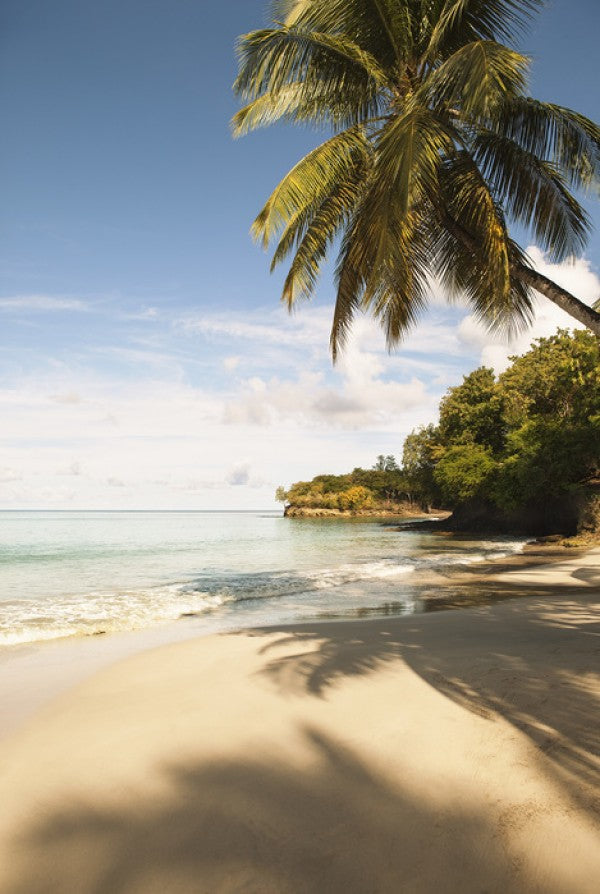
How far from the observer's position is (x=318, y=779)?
10.0 ft

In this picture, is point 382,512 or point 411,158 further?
point 382,512

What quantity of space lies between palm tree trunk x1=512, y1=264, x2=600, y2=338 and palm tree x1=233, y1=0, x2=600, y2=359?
0.06ft

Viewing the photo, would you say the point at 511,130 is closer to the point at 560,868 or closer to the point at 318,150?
the point at 318,150

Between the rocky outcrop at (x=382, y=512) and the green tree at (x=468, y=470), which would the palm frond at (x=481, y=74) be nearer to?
the green tree at (x=468, y=470)

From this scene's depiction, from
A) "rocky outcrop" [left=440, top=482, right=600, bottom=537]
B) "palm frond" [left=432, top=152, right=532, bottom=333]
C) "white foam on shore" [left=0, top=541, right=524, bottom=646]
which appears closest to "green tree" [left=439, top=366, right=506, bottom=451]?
"rocky outcrop" [left=440, top=482, right=600, bottom=537]

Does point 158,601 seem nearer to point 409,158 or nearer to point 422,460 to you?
point 409,158

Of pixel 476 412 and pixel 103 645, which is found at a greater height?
pixel 476 412

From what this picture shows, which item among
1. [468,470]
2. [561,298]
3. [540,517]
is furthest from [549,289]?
[468,470]

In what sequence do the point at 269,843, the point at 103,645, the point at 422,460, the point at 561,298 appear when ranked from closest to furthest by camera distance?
1. the point at 269,843
2. the point at 561,298
3. the point at 103,645
4. the point at 422,460

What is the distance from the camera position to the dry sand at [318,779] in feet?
7.54

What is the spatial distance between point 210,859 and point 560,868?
5.04 feet

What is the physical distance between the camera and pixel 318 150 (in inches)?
330

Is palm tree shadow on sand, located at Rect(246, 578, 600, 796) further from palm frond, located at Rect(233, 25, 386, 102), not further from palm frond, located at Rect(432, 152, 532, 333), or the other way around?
palm frond, located at Rect(233, 25, 386, 102)

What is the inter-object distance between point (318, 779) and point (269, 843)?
631 millimetres
